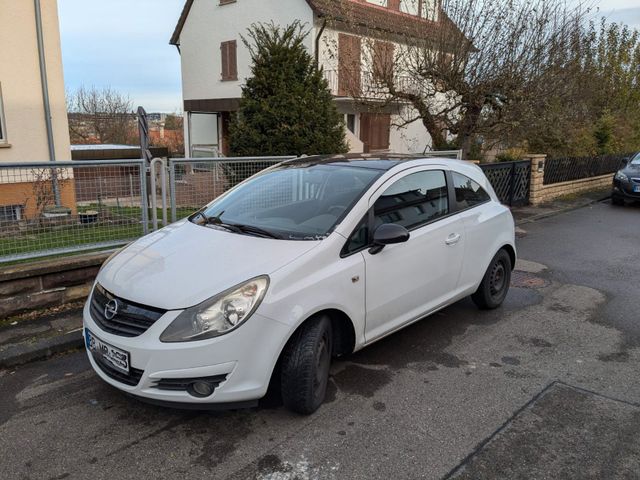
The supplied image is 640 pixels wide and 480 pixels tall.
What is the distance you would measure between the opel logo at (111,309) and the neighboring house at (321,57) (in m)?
9.58

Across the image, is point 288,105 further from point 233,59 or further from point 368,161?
point 233,59

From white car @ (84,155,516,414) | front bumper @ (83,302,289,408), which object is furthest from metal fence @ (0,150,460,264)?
front bumper @ (83,302,289,408)

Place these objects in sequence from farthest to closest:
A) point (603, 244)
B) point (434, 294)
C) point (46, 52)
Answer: point (46, 52) < point (603, 244) < point (434, 294)

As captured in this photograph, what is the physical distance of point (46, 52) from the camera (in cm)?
1098

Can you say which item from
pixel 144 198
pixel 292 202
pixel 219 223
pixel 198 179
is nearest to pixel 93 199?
pixel 144 198

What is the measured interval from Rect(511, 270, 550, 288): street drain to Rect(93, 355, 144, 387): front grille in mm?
4719

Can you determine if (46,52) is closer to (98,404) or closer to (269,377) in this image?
(98,404)

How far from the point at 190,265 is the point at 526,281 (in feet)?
15.4

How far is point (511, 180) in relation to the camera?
38.9ft

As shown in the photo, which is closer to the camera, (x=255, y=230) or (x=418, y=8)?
(x=255, y=230)

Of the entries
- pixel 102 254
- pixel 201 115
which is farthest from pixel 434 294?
pixel 201 115

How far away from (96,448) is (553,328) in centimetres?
399

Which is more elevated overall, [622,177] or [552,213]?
[622,177]

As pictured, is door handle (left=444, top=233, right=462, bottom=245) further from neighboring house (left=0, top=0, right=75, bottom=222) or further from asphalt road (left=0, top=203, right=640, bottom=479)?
neighboring house (left=0, top=0, right=75, bottom=222)
